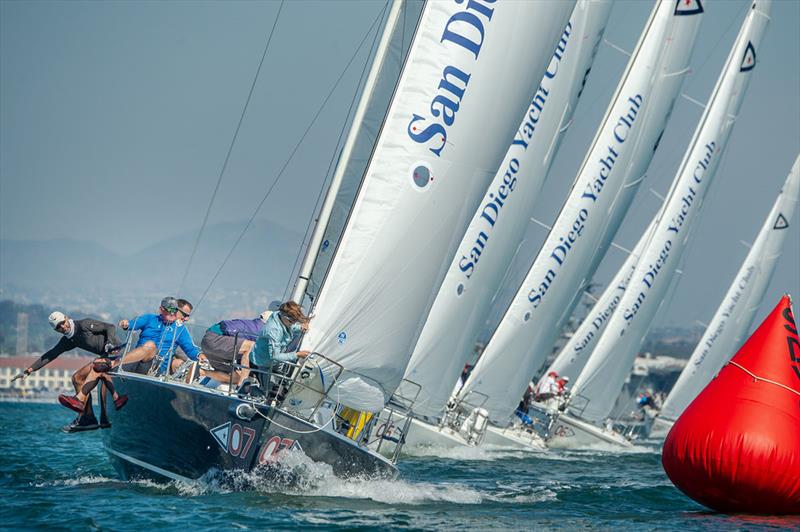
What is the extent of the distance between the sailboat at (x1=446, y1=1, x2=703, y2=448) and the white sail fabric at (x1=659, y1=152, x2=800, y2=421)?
13.2 meters

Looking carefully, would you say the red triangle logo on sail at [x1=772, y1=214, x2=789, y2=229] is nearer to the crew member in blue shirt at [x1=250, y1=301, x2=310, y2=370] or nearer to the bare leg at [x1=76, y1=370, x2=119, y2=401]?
the bare leg at [x1=76, y1=370, x2=119, y2=401]

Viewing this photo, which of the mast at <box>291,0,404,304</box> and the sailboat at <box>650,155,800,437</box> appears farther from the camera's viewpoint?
the sailboat at <box>650,155,800,437</box>

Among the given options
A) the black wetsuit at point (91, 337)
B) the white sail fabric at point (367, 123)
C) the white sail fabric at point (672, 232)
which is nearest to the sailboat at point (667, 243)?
the white sail fabric at point (672, 232)

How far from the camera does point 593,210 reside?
70.7 feet

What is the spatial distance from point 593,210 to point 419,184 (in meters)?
11.8

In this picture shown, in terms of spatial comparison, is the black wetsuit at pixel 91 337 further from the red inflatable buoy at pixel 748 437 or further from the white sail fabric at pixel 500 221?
the red inflatable buoy at pixel 748 437

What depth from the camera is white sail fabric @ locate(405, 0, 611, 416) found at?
16109 mm

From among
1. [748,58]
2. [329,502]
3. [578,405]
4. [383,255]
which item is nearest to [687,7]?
[748,58]

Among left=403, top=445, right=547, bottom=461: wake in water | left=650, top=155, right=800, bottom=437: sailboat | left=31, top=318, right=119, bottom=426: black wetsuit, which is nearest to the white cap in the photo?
left=31, top=318, right=119, bottom=426: black wetsuit

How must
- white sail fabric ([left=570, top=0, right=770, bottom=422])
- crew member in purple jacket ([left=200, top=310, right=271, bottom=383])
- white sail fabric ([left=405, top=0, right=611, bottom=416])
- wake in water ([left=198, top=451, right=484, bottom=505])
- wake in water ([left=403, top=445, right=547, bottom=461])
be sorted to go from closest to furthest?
wake in water ([left=198, top=451, right=484, bottom=505]) → crew member in purple jacket ([left=200, top=310, right=271, bottom=383]) → white sail fabric ([left=405, top=0, right=611, bottom=416]) → wake in water ([left=403, top=445, right=547, bottom=461]) → white sail fabric ([left=570, top=0, right=770, bottom=422])

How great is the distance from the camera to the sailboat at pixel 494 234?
16.1 m

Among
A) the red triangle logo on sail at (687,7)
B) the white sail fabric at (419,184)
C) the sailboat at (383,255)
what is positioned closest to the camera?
the sailboat at (383,255)

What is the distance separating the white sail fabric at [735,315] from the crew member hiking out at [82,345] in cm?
2594

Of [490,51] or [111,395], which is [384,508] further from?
[490,51]
